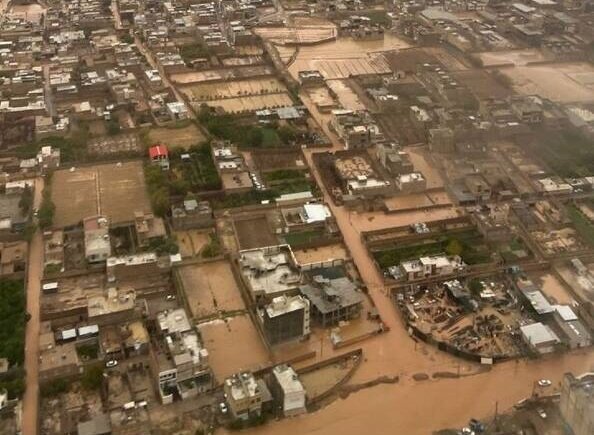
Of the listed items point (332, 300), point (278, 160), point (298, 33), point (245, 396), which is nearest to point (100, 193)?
point (278, 160)

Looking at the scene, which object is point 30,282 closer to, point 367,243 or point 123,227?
point 123,227

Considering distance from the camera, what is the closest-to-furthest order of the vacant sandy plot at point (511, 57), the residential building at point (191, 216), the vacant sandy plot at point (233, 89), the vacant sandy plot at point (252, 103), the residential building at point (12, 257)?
1. the residential building at point (12, 257)
2. the residential building at point (191, 216)
3. the vacant sandy plot at point (252, 103)
4. the vacant sandy plot at point (233, 89)
5. the vacant sandy plot at point (511, 57)

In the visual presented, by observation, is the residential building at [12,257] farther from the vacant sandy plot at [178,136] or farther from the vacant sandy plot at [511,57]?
the vacant sandy plot at [511,57]

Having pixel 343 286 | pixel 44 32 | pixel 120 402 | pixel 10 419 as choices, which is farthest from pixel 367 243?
pixel 44 32

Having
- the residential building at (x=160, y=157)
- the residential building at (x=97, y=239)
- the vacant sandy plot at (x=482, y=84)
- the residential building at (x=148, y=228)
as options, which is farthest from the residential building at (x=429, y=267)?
the vacant sandy plot at (x=482, y=84)

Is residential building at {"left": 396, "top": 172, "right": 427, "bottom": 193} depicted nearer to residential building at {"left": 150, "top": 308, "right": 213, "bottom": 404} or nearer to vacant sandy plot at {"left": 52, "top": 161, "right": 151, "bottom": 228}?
vacant sandy plot at {"left": 52, "top": 161, "right": 151, "bottom": 228}

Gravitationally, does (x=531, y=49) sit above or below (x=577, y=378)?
below
